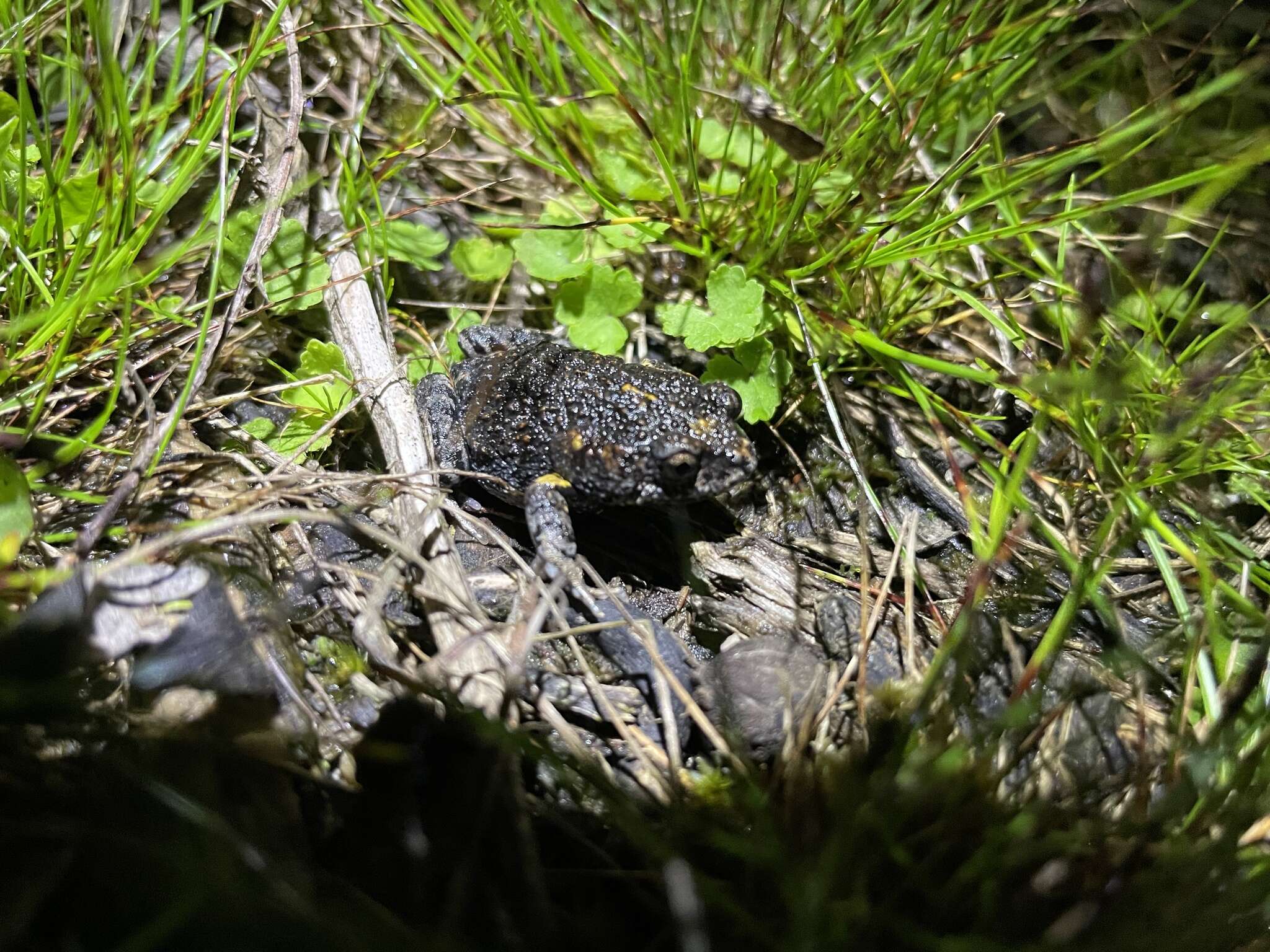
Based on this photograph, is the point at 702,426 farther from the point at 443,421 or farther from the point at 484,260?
the point at 484,260

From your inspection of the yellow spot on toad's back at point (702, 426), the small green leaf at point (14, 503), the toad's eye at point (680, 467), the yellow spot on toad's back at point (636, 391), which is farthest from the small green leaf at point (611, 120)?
the small green leaf at point (14, 503)

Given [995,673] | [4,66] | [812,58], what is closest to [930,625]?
[995,673]

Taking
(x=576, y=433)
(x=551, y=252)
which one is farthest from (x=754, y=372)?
(x=551, y=252)

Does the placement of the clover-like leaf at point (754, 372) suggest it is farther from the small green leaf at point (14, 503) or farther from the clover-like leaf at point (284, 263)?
the small green leaf at point (14, 503)

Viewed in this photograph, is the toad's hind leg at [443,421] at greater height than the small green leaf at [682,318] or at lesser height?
lesser

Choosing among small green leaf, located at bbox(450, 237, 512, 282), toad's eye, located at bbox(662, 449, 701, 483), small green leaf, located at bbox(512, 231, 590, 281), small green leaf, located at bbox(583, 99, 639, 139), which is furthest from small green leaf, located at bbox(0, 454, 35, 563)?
small green leaf, located at bbox(583, 99, 639, 139)

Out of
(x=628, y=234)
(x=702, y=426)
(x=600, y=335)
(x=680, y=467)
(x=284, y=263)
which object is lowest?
(x=680, y=467)

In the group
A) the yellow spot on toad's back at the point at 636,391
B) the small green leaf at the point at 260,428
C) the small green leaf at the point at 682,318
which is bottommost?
the small green leaf at the point at 260,428
